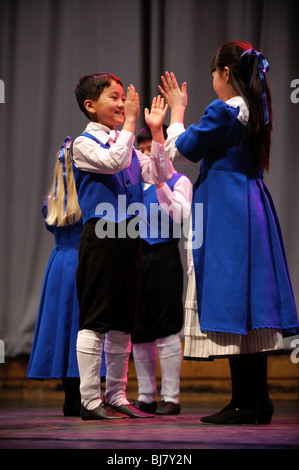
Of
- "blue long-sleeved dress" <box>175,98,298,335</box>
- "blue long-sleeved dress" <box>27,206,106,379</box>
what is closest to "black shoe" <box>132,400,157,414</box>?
"blue long-sleeved dress" <box>27,206,106,379</box>

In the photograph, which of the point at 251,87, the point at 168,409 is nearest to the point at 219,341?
the point at 251,87

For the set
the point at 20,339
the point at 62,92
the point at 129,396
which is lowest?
the point at 129,396

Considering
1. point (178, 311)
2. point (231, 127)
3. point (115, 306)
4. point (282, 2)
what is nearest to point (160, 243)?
point (178, 311)

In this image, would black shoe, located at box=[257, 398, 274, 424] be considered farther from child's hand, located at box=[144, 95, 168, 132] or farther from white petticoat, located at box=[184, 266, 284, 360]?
child's hand, located at box=[144, 95, 168, 132]

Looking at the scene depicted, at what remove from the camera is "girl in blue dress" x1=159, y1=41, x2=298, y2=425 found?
197cm

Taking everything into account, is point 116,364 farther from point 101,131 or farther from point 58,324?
point 101,131

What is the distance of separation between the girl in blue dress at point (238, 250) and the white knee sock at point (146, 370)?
95 cm

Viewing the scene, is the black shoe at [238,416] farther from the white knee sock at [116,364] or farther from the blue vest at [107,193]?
the blue vest at [107,193]

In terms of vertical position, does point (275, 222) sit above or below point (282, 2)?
below

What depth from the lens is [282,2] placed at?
394 cm

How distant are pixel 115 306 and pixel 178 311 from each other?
814 millimetres

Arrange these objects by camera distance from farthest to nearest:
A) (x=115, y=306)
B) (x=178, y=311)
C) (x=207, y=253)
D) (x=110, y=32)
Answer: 1. (x=110, y=32)
2. (x=178, y=311)
3. (x=115, y=306)
4. (x=207, y=253)

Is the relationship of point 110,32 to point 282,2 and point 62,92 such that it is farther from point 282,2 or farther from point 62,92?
point 282,2

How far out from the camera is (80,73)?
4.12 metres
